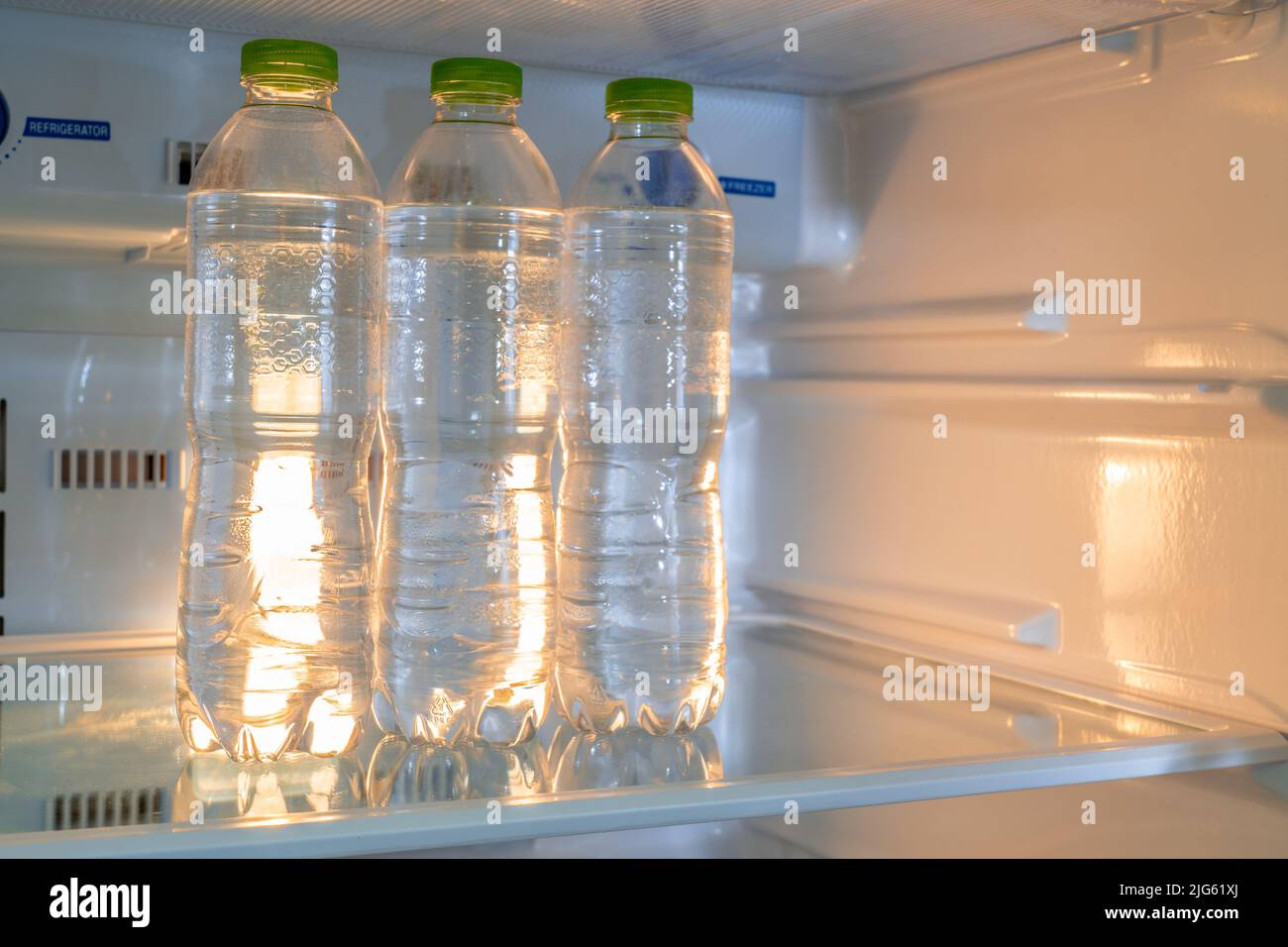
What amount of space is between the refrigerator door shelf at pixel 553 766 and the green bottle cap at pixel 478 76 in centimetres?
47

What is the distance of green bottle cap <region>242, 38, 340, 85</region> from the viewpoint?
0.94m

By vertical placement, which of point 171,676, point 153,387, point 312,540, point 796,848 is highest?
point 153,387

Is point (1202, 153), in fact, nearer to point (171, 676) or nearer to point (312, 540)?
point (312, 540)

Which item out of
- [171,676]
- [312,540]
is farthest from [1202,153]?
[171,676]

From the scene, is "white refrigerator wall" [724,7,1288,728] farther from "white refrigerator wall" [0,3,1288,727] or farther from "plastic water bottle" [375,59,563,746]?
"plastic water bottle" [375,59,563,746]

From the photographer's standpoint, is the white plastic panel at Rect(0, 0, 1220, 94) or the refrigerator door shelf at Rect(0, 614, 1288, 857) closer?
the refrigerator door shelf at Rect(0, 614, 1288, 857)

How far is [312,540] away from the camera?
1018mm

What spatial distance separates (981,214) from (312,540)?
724 millimetres

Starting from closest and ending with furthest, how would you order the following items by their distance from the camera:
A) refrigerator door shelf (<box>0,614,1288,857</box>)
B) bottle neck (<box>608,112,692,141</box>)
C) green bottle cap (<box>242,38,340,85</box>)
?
refrigerator door shelf (<box>0,614,1288,857</box>)
green bottle cap (<box>242,38,340,85</box>)
bottle neck (<box>608,112,692,141</box>)

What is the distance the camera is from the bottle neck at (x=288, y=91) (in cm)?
96

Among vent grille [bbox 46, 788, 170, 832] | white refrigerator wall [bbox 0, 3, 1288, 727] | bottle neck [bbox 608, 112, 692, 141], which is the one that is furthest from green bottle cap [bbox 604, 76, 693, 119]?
vent grille [bbox 46, 788, 170, 832]

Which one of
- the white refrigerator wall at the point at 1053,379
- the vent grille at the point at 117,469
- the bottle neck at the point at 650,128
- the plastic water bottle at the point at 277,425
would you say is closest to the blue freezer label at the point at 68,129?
the plastic water bottle at the point at 277,425

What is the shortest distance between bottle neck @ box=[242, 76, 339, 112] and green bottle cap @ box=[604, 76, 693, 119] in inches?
8.2

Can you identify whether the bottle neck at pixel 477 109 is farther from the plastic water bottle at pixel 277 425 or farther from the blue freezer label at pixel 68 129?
the blue freezer label at pixel 68 129
